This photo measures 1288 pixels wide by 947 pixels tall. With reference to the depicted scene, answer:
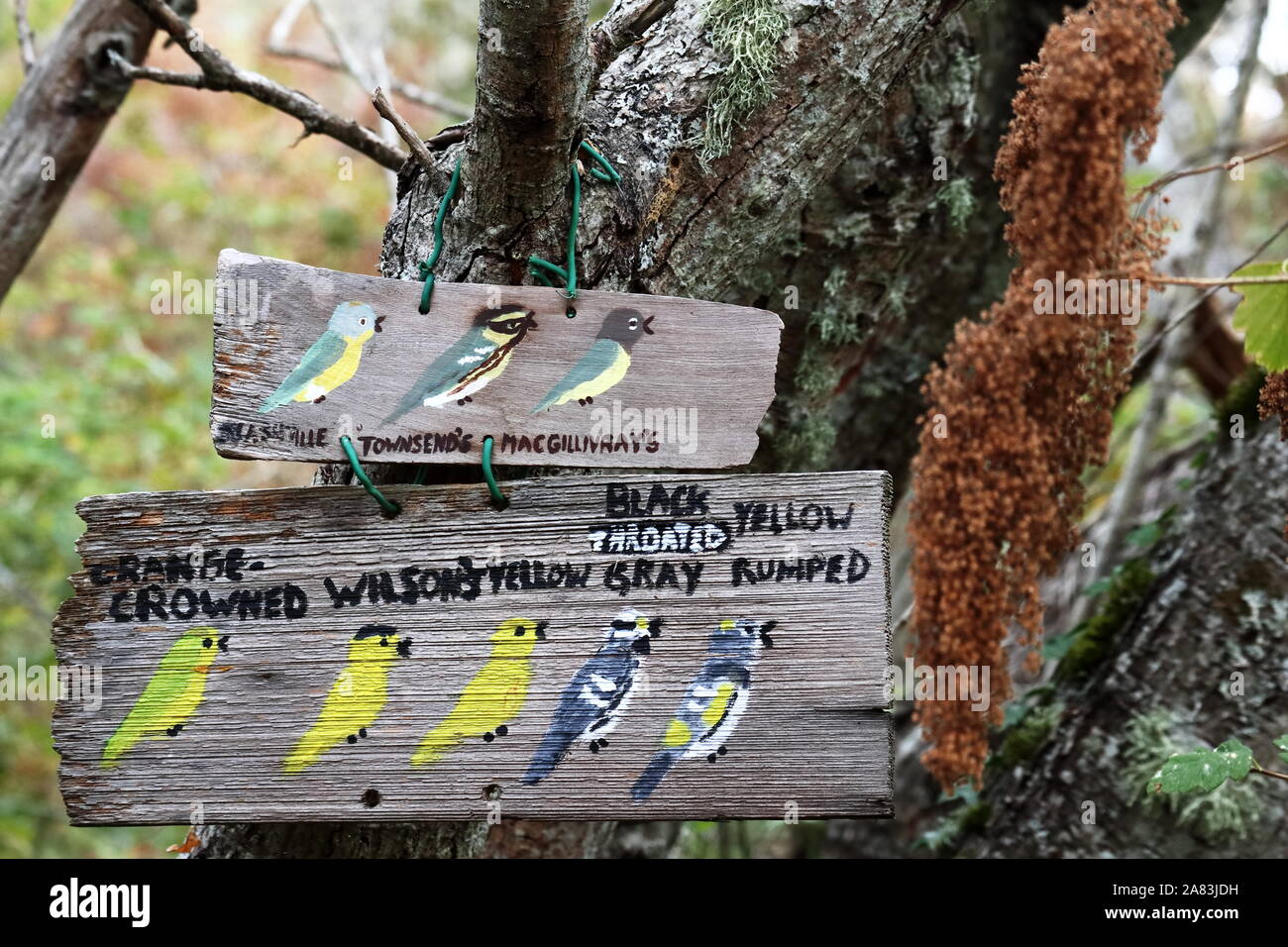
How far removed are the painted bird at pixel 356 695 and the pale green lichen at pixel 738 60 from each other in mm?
994

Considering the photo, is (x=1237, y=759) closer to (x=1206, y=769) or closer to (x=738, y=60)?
(x=1206, y=769)

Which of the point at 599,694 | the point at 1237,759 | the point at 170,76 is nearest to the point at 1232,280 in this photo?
the point at 1237,759

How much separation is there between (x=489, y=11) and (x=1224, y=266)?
179 inches

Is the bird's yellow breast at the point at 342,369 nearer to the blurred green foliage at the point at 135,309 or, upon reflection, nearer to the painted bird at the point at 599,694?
the painted bird at the point at 599,694

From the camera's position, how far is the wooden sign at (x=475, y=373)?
154 cm

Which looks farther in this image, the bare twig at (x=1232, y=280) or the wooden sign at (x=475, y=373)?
the wooden sign at (x=475, y=373)

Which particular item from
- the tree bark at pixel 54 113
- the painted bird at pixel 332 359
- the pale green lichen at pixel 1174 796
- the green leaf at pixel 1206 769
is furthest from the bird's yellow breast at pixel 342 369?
the pale green lichen at pixel 1174 796

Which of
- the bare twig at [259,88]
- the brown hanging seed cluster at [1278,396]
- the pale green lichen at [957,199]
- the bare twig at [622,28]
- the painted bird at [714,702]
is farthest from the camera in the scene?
the pale green lichen at [957,199]

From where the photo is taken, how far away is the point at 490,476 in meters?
1.50

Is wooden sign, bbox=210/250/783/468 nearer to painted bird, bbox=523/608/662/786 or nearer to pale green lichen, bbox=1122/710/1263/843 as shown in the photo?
painted bird, bbox=523/608/662/786

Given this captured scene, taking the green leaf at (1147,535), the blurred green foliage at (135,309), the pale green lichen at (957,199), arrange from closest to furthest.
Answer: the pale green lichen at (957,199) → the green leaf at (1147,535) → the blurred green foliage at (135,309)

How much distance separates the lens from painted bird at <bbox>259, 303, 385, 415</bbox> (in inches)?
60.8

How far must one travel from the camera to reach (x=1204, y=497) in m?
2.45
